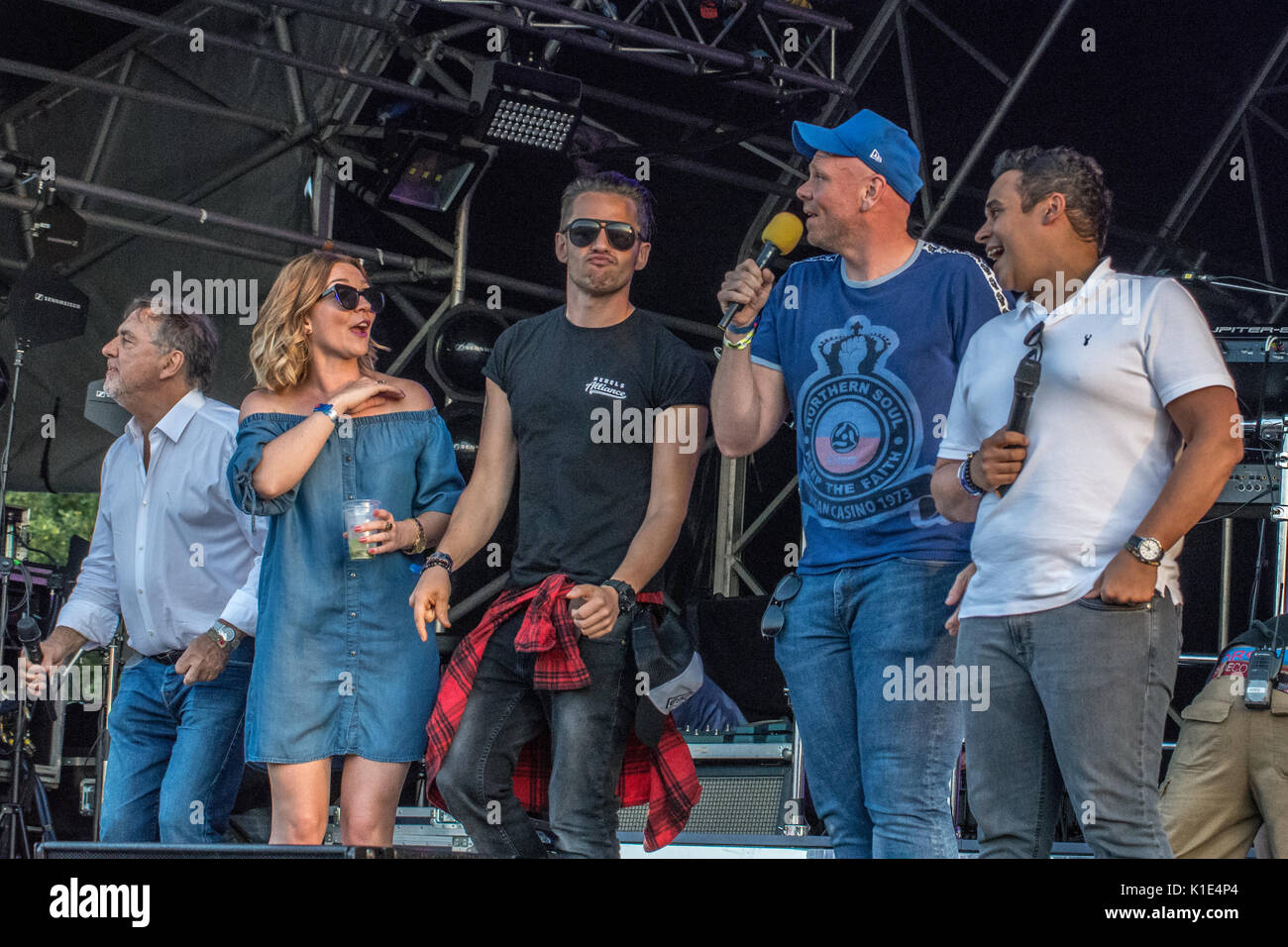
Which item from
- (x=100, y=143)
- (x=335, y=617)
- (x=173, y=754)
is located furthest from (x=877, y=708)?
(x=100, y=143)

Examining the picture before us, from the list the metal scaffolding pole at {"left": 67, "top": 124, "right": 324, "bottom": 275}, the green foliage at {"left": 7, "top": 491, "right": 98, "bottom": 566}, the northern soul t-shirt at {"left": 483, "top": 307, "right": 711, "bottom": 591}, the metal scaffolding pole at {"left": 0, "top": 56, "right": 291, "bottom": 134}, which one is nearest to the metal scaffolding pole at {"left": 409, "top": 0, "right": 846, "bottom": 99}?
the metal scaffolding pole at {"left": 0, "top": 56, "right": 291, "bottom": 134}

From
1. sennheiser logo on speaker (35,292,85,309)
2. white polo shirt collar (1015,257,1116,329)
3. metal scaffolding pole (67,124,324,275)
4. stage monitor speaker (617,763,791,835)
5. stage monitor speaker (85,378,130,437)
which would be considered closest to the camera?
white polo shirt collar (1015,257,1116,329)

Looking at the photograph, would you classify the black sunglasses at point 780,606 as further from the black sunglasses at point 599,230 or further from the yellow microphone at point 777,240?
the black sunglasses at point 599,230

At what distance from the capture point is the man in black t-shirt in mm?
3174

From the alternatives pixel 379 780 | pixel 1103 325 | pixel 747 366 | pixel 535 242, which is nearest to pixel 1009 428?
pixel 1103 325

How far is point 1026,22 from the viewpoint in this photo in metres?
6.63

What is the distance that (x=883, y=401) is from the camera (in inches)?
120

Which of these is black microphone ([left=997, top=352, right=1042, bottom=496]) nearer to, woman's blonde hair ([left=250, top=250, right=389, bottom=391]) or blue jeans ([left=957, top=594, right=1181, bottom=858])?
blue jeans ([left=957, top=594, right=1181, bottom=858])

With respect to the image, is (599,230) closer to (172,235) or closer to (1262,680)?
(1262,680)

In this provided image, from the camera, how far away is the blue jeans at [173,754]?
11.5 feet

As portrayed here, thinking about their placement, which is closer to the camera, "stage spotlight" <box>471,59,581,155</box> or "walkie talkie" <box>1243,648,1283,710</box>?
"walkie talkie" <box>1243,648,1283,710</box>

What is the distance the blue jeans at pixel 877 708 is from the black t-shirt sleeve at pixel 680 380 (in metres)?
0.58
